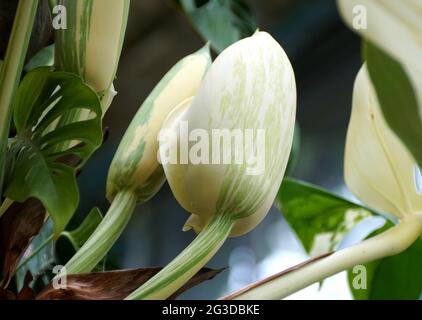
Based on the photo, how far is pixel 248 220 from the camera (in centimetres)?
29

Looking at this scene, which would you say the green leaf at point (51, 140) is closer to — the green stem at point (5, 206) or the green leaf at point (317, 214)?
the green stem at point (5, 206)

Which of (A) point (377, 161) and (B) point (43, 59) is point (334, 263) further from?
(B) point (43, 59)

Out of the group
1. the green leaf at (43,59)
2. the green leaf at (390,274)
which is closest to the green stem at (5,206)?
the green leaf at (43,59)

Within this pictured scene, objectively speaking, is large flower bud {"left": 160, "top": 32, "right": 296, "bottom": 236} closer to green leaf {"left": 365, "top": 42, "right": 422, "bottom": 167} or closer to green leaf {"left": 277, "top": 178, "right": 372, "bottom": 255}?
green leaf {"left": 365, "top": 42, "right": 422, "bottom": 167}

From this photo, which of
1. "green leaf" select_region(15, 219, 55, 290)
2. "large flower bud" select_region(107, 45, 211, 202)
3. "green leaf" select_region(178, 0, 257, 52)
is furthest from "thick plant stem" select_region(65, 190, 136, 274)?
"green leaf" select_region(178, 0, 257, 52)

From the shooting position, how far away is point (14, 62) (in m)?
0.28

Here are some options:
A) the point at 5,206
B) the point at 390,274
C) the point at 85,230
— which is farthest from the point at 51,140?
the point at 390,274

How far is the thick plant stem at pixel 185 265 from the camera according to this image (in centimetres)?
27

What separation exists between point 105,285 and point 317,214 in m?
0.27

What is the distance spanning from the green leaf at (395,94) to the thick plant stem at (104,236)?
0.43 feet

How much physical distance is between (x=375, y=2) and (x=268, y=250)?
1441mm

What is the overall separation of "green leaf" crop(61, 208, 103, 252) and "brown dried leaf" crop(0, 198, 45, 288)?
0.11 metres
